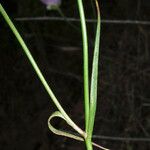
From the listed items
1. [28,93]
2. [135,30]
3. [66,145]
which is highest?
[135,30]

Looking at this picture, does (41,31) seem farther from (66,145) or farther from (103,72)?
(66,145)

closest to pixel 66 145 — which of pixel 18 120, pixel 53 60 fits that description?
pixel 18 120

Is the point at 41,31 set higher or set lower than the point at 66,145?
higher

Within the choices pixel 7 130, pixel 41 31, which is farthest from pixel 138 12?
pixel 7 130

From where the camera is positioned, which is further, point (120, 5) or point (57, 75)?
point (57, 75)

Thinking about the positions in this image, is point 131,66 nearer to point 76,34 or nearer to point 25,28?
point 76,34

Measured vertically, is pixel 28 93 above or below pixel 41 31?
below
